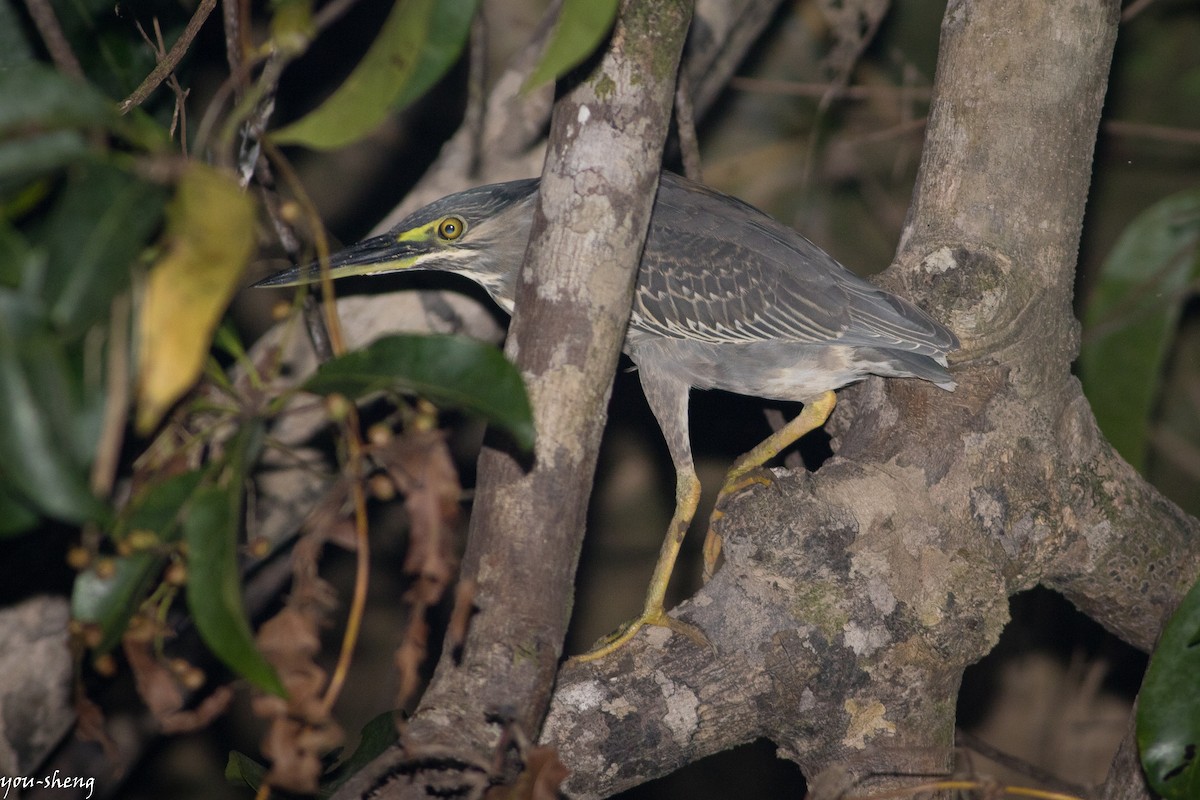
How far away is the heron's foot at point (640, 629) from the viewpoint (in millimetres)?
2020

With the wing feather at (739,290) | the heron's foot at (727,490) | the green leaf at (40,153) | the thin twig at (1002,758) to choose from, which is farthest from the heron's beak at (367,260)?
the thin twig at (1002,758)

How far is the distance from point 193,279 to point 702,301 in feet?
5.72

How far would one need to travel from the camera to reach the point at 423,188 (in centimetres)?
321

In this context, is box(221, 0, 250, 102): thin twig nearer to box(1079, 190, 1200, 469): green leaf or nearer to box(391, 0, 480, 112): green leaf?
box(391, 0, 480, 112): green leaf

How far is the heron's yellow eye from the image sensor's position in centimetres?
262

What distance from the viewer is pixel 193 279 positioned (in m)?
0.93

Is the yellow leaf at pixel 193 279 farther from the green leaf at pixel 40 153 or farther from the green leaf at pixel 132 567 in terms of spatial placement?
the green leaf at pixel 132 567

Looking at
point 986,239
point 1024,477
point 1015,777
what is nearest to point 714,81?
point 986,239

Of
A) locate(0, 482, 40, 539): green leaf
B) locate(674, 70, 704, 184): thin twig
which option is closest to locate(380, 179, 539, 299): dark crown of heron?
locate(674, 70, 704, 184): thin twig

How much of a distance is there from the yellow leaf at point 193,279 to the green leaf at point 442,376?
0.85ft

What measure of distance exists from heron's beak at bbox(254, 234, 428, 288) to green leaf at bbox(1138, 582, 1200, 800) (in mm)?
1941

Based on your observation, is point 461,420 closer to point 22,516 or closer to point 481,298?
point 481,298

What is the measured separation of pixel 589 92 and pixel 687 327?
1.00 metres

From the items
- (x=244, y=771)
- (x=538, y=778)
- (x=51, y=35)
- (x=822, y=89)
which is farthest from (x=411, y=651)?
(x=822, y=89)
